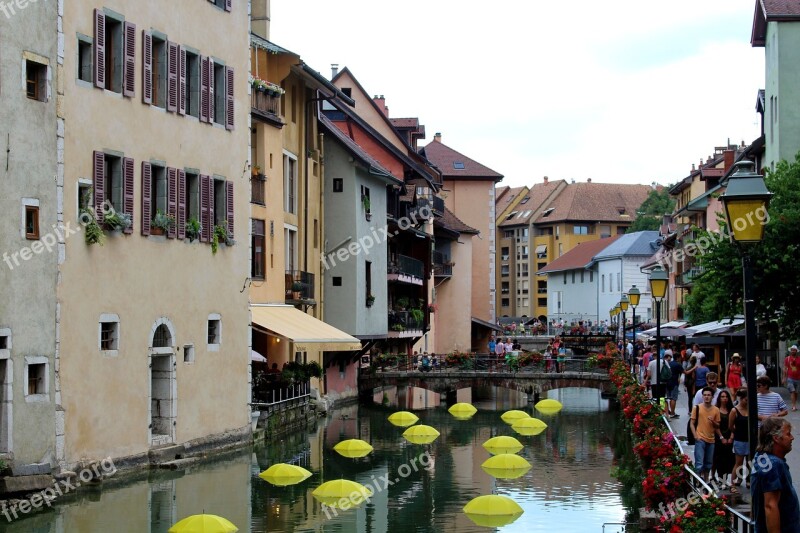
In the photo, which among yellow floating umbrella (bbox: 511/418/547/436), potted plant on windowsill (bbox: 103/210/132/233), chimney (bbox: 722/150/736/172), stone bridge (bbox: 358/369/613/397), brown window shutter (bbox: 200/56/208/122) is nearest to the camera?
potted plant on windowsill (bbox: 103/210/132/233)

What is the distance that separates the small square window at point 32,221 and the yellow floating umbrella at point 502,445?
50.6 ft

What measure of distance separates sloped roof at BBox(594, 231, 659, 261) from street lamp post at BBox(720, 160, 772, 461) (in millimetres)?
99241

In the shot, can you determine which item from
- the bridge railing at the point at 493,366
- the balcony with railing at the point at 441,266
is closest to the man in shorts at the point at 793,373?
the bridge railing at the point at 493,366

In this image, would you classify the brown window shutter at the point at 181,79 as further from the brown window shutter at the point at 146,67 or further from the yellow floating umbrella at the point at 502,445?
the yellow floating umbrella at the point at 502,445

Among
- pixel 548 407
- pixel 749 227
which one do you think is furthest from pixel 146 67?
pixel 548 407

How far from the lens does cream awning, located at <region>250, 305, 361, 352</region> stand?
3622 centimetres

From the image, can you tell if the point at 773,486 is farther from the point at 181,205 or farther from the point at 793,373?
the point at 793,373

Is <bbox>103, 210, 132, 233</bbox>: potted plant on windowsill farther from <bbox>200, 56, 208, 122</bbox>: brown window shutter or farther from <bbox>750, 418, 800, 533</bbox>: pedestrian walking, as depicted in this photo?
<bbox>750, 418, 800, 533</bbox>: pedestrian walking

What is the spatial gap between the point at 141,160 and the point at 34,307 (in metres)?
5.45

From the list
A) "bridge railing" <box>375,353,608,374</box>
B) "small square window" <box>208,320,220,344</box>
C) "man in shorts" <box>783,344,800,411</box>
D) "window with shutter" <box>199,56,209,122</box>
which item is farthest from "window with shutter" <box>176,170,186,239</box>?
"bridge railing" <box>375,353,608,374</box>

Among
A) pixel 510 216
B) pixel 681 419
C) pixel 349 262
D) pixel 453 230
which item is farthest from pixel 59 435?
pixel 510 216

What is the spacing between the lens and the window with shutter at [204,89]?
3106 cm

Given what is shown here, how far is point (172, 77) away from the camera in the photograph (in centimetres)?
2966

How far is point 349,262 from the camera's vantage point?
159 feet
